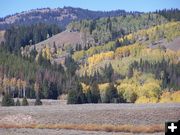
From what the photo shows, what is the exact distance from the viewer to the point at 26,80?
166 m

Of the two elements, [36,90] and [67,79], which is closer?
[36,90]

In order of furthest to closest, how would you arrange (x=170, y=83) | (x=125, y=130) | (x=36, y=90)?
(x=170, y=83) < (x=36, y=90) < (x=125, y=130)

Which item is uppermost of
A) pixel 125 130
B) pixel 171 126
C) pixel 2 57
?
pixel 2 57

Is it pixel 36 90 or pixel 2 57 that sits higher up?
pixel 2 57

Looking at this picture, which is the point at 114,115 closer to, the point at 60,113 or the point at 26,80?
the point at 60,113

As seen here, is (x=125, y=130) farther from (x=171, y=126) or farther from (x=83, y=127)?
A: (x=171, y=126)

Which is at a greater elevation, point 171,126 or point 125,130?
point 171,126

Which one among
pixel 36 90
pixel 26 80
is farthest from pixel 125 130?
pixel 26 80

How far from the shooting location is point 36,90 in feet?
497

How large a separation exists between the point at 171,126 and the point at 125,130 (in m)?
→ 29.1

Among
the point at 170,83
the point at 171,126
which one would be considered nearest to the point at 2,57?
the point at 170,83

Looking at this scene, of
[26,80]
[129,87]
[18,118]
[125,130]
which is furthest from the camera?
[26,80]

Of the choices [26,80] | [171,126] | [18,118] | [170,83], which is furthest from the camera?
[170,83]

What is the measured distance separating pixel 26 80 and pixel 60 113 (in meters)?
109
